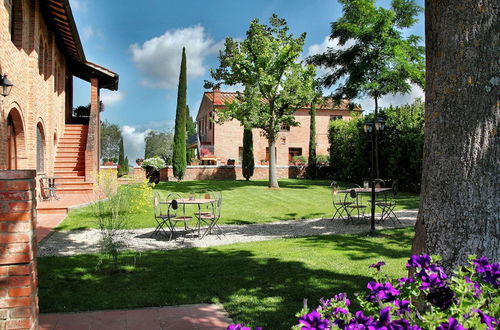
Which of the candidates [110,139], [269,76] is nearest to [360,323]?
[269,76]

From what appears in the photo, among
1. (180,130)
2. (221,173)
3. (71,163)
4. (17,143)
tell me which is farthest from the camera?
(221,173)

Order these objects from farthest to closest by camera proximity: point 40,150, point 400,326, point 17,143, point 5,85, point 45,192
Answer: point 40,150 < point 45,192 < point 17,143 < point 5,85 < point 400,326

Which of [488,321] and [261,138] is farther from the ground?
[261,138]

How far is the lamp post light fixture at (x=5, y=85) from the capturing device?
305 inches

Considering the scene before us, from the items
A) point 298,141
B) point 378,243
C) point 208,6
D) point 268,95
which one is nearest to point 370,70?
point 268,95

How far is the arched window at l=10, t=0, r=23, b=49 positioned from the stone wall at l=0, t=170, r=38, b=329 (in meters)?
9.33

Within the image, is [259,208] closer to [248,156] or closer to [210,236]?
[210,236]

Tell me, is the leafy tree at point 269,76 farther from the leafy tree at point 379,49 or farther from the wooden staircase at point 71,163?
the wooden staircase at point 71,163

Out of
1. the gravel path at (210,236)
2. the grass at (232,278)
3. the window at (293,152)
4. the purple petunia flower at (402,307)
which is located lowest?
the gravel path at (210,236)

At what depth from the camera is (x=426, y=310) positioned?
1646 mm

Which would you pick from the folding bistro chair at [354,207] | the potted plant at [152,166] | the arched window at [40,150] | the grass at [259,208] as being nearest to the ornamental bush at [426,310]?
the grass at [259,208]

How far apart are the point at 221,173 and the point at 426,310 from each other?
24.9 metres

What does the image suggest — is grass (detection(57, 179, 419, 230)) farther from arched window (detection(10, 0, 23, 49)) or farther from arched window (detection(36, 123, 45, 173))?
arched window (detection(10, 0, 23, 49))

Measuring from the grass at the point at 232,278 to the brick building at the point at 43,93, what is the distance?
16.7ft
